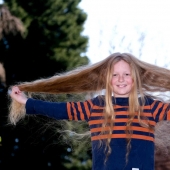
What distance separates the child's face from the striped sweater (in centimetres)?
6

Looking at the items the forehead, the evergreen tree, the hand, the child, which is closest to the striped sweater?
the child

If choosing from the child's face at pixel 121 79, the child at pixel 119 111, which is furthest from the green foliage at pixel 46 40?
the child's face at pixel 121 79

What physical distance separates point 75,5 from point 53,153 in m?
4.80

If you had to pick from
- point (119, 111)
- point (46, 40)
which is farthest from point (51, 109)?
point (46, 40)

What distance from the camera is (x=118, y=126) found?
3.90 metres

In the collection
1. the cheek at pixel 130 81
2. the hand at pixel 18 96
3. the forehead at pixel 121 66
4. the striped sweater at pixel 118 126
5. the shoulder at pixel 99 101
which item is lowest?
the striped sweater at pixel 118 126

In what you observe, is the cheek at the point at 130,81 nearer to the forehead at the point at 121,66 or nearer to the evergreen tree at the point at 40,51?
the forehead at the point at 121,66

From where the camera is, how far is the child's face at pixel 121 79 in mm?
4012

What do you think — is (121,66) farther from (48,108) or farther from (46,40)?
(46,40)

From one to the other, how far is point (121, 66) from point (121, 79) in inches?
4.7

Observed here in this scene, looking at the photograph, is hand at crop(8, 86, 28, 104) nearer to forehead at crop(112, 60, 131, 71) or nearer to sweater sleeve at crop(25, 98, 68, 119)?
sweater sleeve at crop(25, 98, 68, 119)

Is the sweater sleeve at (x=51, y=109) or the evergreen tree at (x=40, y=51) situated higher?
the evergreen tree at (x=40, y=51)

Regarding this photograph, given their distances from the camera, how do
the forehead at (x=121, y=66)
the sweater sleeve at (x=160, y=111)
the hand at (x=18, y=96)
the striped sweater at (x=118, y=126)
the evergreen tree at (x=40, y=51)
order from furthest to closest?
the evergreen tree at (x=40, y=51) → the hand at (x=18, y=96) → the forehead at (x=121, y=66) → the sweater sleeve at (x=160, y=111) → the striped sweater at (x=118, y=126)

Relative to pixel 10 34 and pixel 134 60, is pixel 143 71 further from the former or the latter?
pixel 10 34
